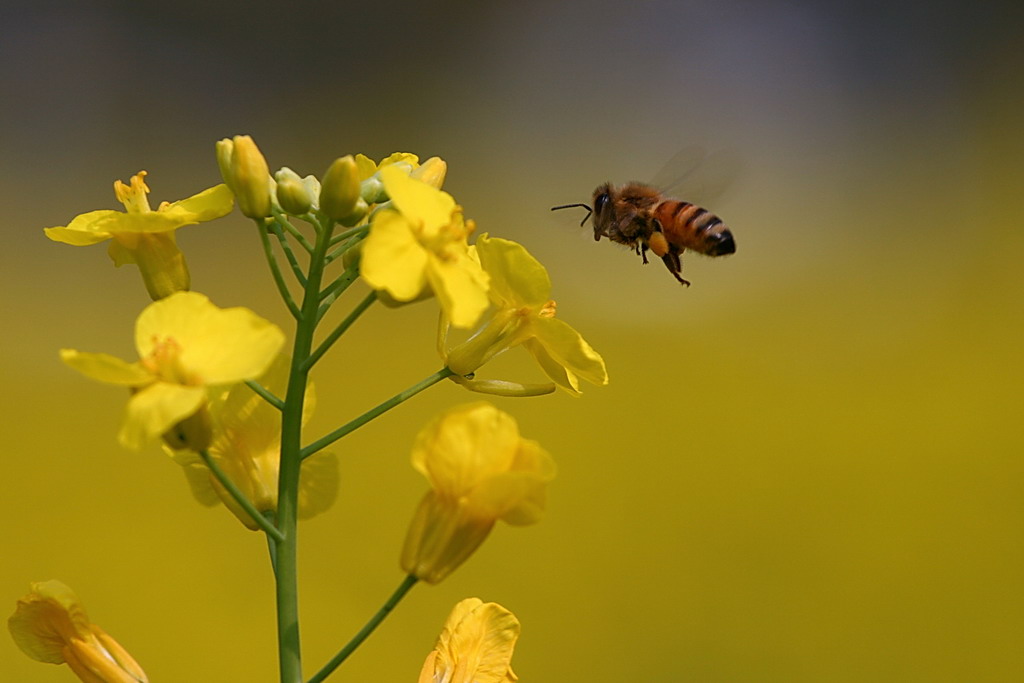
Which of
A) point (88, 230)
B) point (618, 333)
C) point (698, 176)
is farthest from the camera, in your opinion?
point (618, 333)

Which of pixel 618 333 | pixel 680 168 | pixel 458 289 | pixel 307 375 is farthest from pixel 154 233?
pixel 618 333

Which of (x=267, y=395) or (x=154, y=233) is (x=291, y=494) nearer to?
(x=267, y=395)

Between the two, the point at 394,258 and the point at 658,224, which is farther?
the point at 658,224

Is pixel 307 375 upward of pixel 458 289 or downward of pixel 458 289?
downward

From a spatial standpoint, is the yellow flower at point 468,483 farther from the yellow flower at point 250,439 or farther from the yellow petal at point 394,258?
the yellow flower at point 250,439

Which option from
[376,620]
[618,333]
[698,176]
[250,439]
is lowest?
[376,620]

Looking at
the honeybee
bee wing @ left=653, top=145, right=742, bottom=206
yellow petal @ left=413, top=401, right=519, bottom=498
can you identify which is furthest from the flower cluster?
bee wing @ left=653, top=145, right=742, bottom=206

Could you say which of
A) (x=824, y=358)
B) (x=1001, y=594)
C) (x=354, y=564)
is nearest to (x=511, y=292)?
(x=354, y=564)

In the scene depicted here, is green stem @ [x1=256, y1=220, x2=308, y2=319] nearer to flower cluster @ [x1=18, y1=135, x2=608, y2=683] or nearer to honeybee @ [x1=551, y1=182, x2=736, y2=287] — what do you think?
flower cluster @ [x1=18, y1=135, x2=608, y2=683]
